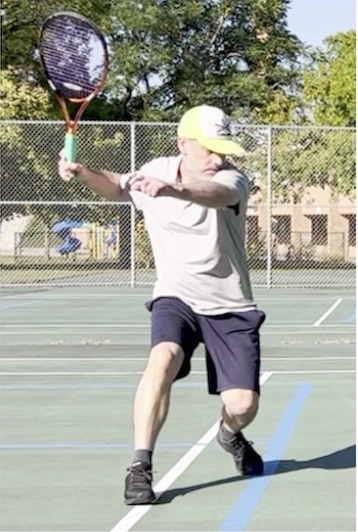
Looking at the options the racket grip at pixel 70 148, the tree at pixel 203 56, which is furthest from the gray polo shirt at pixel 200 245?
the tree at pixel 203 56

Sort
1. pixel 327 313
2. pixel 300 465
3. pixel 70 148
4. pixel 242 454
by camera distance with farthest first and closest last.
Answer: pixel 327 313
pixel 300 465
pixel 242 454
pixel 70 148

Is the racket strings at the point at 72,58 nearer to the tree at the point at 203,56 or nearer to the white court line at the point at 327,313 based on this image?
the white court line at the point at 327,313

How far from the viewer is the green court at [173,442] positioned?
253 inches

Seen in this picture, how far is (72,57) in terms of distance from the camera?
7.04m

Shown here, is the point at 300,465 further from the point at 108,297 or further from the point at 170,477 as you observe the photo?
the point at 108,297

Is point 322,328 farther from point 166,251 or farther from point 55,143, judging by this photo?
point 55,143

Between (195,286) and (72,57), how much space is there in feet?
4.13

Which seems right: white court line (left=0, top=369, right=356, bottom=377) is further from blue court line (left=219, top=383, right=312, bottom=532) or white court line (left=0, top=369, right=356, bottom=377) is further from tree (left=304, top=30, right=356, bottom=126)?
tree (left=304, top=30, right=356, bottom=126)

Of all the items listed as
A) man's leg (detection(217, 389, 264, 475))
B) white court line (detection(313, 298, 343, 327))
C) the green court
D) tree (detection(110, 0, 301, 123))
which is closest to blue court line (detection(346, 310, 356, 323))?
white court line (detection(313, 298, 343, 327))

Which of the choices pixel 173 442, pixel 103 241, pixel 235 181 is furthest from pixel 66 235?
pixel 235 181

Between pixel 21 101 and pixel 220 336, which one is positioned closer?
pixel 220 336

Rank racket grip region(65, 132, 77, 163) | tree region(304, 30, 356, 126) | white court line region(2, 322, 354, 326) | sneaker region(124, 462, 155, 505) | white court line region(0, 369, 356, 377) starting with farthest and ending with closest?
tree region(304, 30, 356, 126)
white court line region(2, 322, 354, 326)
white court line region(0, 369, 356, 377)
sneaker region(124, 462, 155, 505)
racket grip region(65, 132, 77, 163)

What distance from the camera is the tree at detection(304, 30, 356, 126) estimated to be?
55.3 metres

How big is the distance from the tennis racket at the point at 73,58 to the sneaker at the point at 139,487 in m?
1.73
